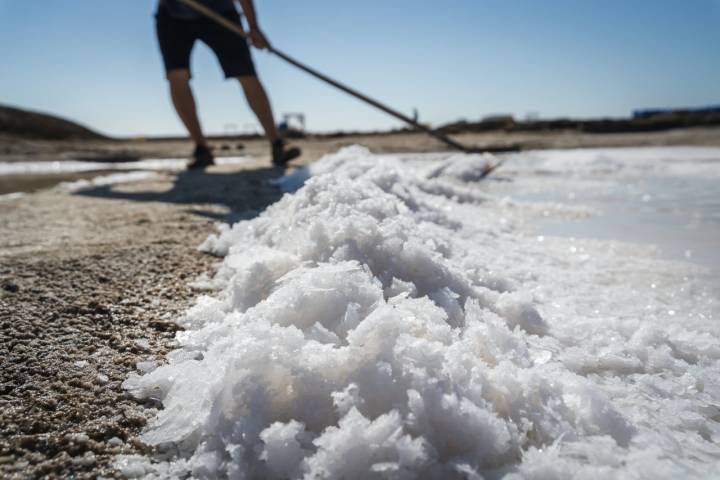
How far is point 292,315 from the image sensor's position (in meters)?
0.88

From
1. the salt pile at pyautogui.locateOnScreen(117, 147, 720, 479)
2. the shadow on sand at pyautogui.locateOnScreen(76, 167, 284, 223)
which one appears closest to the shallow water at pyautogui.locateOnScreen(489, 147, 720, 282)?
the salt pile at pyautogui.locateOnScreen(117, 147, 720, 479)

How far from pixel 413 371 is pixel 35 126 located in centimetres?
1247

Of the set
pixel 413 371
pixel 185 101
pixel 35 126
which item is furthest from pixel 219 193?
pixel 35 126

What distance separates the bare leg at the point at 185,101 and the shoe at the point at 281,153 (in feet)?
A: 2.11

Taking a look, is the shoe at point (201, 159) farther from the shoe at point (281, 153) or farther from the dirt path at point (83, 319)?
the dirt path at point (83, 319)

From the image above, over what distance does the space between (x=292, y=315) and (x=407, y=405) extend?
0.96ft

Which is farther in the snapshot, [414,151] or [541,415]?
[414,151]

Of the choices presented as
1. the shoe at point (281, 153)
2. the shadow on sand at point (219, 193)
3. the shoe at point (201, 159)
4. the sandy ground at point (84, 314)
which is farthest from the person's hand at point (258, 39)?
the sandy ground at point (84, 314)

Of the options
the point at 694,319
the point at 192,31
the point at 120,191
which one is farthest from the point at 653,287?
the point at 192,31

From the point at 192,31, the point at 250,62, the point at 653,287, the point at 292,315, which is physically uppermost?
the point at 192,31

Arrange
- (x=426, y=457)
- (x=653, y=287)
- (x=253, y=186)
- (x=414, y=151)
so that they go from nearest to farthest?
(x=426, y=457), (x=653, y=287), (x=253, y=186), (x=414, y=151)

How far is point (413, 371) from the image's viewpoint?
71 cm

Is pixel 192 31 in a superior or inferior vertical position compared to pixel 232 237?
superior

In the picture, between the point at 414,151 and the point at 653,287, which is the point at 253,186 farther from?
the point at 414,151
